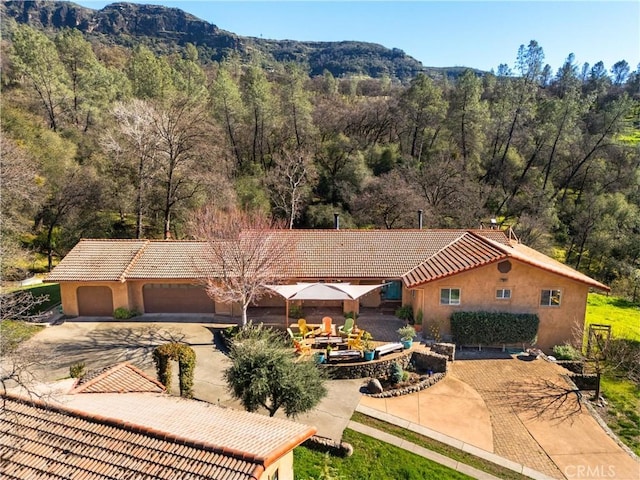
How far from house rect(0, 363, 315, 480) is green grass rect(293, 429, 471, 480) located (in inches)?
104

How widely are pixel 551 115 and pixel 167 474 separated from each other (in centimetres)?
5286

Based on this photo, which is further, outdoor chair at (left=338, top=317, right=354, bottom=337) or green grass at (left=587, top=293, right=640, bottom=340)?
green grass at (left=587, top=293, right=640, bottom=340)

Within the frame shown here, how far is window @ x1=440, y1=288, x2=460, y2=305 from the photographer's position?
22203mm

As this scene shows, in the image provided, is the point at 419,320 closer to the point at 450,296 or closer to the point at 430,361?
the point at 450,296

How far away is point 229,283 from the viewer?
23234 mm

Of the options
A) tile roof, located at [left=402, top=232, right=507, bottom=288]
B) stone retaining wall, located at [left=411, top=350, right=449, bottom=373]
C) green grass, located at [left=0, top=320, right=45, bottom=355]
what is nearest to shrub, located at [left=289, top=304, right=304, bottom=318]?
tile roof, located at [left=402, top=232, right=507, bottom=288]

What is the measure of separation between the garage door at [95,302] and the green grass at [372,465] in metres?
16.3

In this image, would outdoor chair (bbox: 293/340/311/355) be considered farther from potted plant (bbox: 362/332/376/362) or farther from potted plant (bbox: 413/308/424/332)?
potted plant (bbox: 413/308/424/332)

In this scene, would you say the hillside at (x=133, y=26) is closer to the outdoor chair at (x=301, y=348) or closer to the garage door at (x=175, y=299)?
the garage door at (x=175, y=299)

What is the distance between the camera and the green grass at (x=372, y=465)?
13094 millimetres

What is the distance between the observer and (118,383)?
1350 centimetres

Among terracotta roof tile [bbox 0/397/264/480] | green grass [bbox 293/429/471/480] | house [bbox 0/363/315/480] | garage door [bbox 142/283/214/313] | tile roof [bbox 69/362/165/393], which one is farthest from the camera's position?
garage door [bbox 142/283/214/313]

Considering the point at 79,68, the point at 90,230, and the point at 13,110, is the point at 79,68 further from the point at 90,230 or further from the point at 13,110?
the point at 90,230

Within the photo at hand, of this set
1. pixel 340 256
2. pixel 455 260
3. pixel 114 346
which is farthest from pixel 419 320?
pixel 114 346
